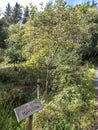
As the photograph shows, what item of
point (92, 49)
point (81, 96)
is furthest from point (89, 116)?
point (92, 49)

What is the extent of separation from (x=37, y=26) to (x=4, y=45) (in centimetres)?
1218

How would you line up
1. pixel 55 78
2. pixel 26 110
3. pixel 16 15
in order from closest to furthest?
pixel 26 110 → pixel 55 78 → pixel 16 15

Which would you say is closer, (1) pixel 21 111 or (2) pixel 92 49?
(1) pixel 21 111

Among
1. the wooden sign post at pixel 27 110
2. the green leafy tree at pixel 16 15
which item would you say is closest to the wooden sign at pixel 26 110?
the wooden sign post at pixel 27 110

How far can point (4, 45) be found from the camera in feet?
70.8

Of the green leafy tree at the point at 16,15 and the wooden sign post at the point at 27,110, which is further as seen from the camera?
the green leafy tree at the point at 16,15

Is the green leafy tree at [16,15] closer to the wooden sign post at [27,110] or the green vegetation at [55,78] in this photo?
the green vegetation at [55,78]

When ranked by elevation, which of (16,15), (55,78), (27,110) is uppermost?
(16,15)

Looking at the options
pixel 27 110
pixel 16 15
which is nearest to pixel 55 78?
pixel 27 110

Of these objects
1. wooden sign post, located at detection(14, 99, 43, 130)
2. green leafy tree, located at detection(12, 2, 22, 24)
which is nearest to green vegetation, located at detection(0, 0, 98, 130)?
wooden sign post, located at detection(14, 99, 43, 130)

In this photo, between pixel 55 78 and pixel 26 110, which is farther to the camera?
pixel 55 78

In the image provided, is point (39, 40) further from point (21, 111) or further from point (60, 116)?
point (21, 111)

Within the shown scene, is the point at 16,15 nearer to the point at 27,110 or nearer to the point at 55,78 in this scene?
the point at 55,78

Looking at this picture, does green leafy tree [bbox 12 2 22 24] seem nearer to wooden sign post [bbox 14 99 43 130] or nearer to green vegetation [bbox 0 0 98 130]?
→ green vegetation [bbox 0 0 98 130]
